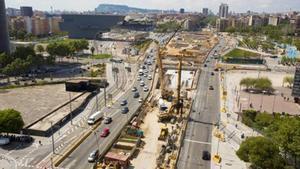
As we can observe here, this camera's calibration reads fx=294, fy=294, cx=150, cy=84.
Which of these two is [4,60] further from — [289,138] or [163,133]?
[289,138]

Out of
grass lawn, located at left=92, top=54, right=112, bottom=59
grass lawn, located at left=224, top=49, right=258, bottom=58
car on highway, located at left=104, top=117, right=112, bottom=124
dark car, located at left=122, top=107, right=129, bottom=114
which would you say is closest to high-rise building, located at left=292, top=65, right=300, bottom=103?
dark car, located at left=122, top=107, right=129, bottom=114

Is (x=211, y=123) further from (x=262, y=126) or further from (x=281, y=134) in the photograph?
(x=281, y=134)

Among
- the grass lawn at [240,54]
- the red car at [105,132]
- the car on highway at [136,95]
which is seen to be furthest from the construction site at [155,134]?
the grass lawn at [240,54]

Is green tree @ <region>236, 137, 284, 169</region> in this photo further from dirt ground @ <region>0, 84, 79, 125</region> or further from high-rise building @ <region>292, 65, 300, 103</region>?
dirt ground @ <region>0, 84, 79, 125</region>

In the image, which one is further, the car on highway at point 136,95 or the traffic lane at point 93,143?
the car on highway at point 136,95

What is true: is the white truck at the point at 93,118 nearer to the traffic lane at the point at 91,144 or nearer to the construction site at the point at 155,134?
the traffic lane at the point at 91,144
